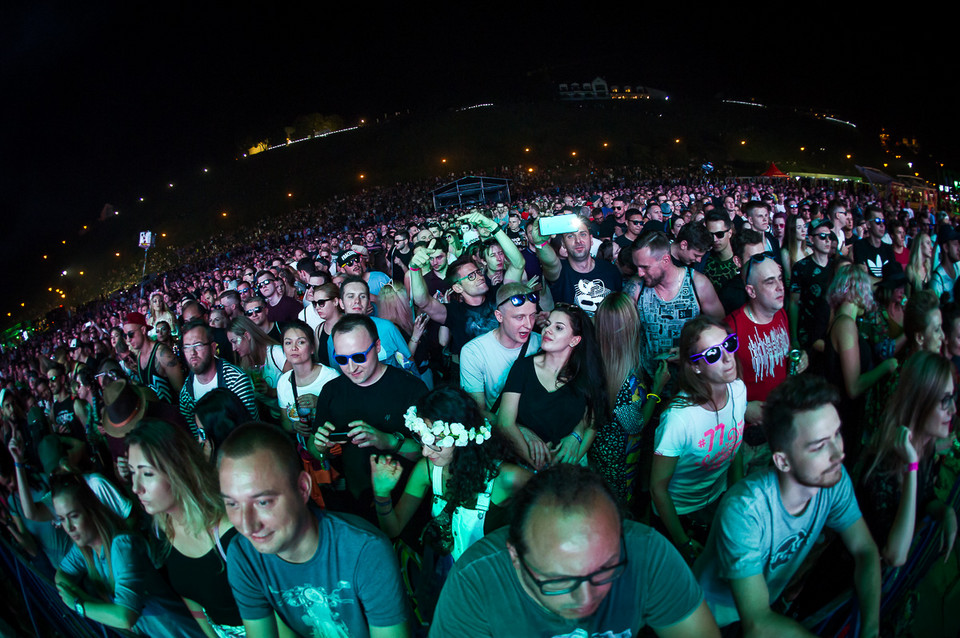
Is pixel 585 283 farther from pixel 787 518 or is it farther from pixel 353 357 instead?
pixel 787 518

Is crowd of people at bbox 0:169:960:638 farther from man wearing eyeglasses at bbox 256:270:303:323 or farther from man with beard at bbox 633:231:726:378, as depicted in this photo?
man wearing eyeglasses at bbox 256:270:303:323

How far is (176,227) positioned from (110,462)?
182 ft

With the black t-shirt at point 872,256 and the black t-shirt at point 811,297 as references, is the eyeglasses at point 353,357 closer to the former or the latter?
the black t-shirt at point 811,297

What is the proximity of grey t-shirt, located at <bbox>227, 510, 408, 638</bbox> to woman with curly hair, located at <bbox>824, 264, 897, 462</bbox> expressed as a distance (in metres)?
2.49

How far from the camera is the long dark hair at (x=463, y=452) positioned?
1.97 meters

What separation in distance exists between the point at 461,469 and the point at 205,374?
240 centimetres

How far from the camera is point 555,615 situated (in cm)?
129

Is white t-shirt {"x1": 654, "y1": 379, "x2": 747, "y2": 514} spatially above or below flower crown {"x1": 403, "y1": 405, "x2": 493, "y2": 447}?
below

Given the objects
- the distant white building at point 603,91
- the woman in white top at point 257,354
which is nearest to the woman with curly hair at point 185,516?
the woman in white top at point 257,354

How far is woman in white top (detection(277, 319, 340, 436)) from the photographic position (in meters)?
3.21

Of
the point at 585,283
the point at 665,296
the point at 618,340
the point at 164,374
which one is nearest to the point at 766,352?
the point at 665,296

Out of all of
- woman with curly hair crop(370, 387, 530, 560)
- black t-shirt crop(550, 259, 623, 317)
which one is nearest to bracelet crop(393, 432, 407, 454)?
woman with curly hair crop(370, 387, 530, 560)

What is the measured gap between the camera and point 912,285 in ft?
14.6

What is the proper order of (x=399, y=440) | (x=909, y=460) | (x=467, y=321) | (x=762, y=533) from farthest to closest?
(x=467, y=321), (x=399, y=440), (x=909, y=460), (x=762, y=533)
